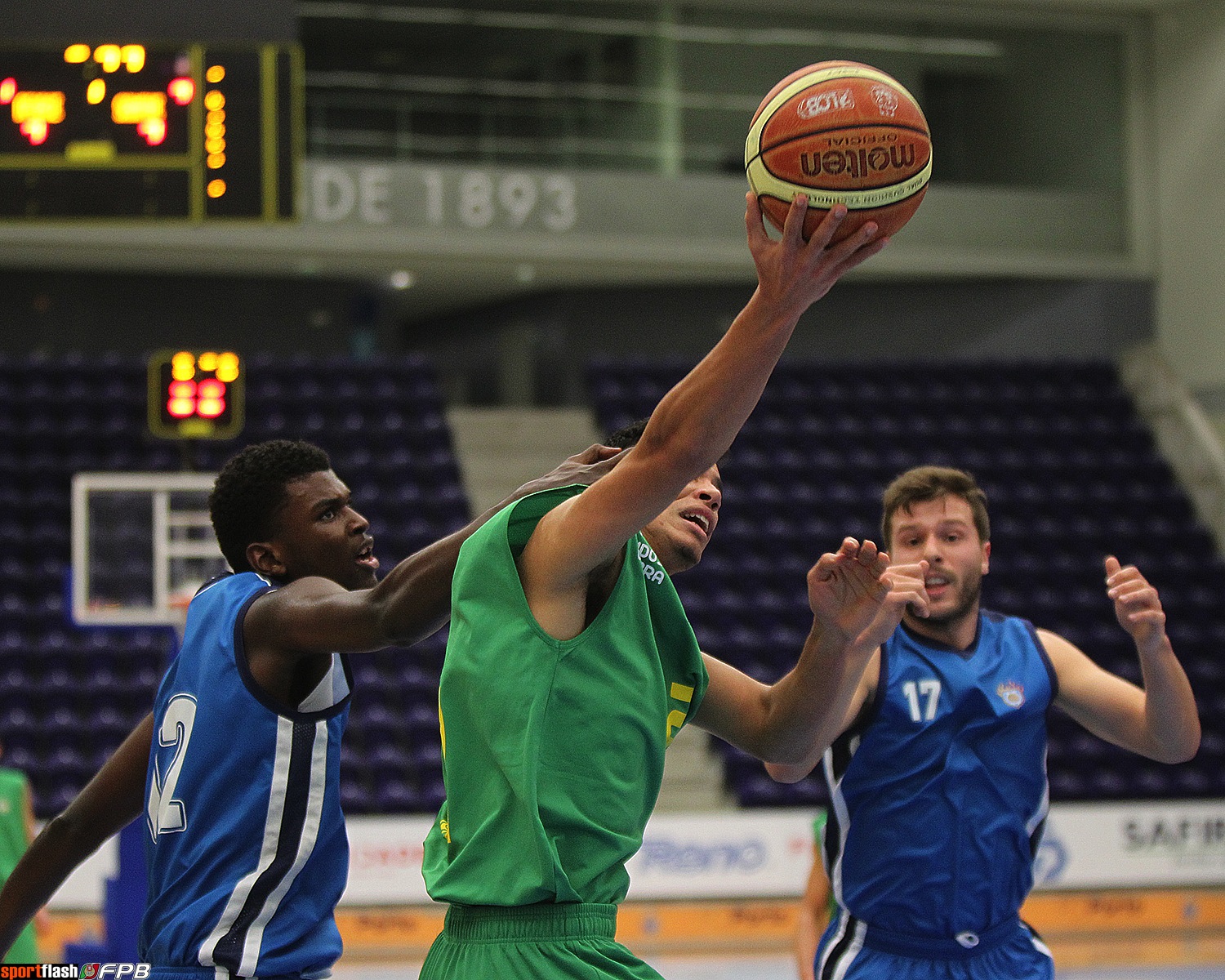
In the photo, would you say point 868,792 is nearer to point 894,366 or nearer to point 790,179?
point 790,179

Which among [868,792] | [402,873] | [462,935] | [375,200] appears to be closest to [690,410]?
[462,935]

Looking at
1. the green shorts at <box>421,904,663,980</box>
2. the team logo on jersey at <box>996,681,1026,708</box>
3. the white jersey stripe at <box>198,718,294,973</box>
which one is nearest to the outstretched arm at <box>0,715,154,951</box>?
the white jersey stripe at <box>198,718,294,973</box>

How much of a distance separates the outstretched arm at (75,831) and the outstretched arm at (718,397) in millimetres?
1269

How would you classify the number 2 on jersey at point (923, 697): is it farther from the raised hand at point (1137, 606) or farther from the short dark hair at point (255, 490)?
the short dark hair at point (255, 490)

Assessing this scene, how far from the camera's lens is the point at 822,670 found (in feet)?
9.63

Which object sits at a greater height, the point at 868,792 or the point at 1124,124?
the point at 1124,124

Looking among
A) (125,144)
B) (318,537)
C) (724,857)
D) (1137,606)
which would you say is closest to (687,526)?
(318,537)

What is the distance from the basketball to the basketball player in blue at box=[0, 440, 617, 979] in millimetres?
592

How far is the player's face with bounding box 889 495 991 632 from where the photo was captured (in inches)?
146

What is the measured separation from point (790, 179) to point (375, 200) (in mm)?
11828

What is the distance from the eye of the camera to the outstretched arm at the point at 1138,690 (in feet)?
11.5

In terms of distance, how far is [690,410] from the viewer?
223 centimetres

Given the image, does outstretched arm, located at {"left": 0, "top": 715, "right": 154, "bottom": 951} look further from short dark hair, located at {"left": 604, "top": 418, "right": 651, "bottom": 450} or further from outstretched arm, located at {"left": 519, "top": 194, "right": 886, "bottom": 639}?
outstretched arm, located at {"left": 519, "top": 194, "right": 886, "bottom": 639}

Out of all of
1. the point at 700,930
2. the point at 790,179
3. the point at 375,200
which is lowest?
the point at 700,930
